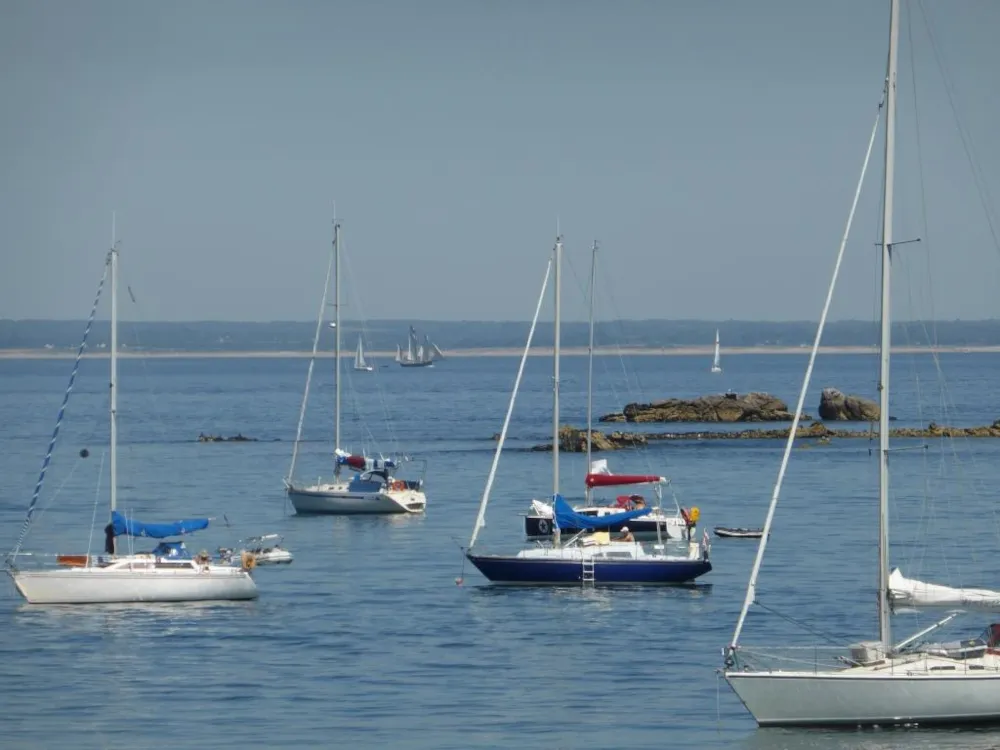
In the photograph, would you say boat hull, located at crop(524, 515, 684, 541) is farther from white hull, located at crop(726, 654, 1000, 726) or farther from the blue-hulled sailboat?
white hull, located at crop(726, 654, 1000, 726)

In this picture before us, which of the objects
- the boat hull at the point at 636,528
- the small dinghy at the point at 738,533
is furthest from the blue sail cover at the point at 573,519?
the small dinghy at the point at 738,533

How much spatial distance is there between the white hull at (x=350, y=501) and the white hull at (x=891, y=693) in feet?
148

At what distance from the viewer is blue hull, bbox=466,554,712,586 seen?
175 ft

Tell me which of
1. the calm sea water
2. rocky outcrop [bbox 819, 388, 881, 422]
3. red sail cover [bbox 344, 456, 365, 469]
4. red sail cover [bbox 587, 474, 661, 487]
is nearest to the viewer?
the calm sea water

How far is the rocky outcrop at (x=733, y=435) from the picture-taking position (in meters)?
110

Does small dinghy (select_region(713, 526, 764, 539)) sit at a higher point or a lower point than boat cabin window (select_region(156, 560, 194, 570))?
lower

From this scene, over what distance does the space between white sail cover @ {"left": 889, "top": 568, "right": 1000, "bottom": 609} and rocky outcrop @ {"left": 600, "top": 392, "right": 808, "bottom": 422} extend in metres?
103

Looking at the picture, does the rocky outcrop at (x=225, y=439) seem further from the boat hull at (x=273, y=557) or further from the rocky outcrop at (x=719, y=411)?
the boat hull at (x=273, y=557)

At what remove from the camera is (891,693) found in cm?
3294

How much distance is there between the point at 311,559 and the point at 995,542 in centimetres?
2400

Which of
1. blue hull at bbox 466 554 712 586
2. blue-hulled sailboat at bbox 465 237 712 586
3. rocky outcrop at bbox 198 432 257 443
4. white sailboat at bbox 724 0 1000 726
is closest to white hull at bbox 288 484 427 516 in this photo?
blue-hulled sailboat at bbox 465 237 712 586

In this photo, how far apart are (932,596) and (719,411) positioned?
4219 inches

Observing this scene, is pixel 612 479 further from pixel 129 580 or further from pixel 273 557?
pixel 129 580

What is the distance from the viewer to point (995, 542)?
207 ft
